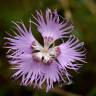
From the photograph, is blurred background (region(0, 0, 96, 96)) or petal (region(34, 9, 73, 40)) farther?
blurred background (region(0, 0, 96, 96))

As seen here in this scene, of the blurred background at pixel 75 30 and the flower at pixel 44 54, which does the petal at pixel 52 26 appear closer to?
the flower at pixel 44 54

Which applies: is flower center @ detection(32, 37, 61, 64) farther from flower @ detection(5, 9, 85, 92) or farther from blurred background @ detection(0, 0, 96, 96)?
blurred background @ detection(0, 0, 96, 96)

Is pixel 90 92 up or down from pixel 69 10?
down

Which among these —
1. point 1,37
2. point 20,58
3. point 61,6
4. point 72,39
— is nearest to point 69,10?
point 61,6

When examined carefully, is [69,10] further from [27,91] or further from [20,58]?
[20,58]

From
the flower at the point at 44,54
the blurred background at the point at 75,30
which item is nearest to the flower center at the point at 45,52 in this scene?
the flower at the point at 44,54

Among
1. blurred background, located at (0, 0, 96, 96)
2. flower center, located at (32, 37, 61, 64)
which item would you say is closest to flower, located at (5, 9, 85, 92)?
flower center, located at (32, 37, 61, 64)

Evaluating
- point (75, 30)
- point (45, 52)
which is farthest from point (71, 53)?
point (75, 30)
